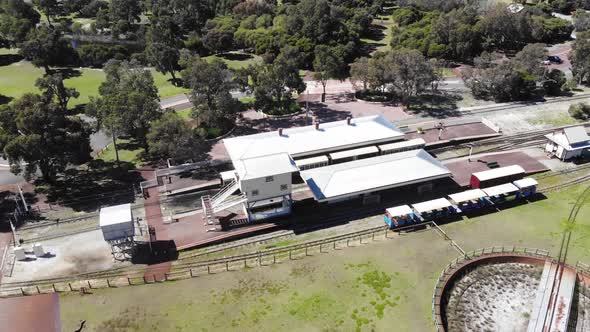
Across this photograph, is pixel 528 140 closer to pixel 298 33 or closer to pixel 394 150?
pixel 394 150

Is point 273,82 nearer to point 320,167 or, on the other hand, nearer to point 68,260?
point 320,167

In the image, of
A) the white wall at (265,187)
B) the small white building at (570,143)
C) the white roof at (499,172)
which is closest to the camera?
the white wall at (265,187)

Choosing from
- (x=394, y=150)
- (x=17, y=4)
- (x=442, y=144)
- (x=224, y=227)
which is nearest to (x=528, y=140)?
(x=442, y=144)

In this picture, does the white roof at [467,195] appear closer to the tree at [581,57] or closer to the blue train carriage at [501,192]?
the blue train carriage at [501,192]

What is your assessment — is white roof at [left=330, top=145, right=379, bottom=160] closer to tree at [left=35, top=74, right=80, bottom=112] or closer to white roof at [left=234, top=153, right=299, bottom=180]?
white roof at [left=234, top=153, right=299, bottom=180]

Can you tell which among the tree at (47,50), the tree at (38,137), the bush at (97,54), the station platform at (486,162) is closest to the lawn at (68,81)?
the bush at (97,54)

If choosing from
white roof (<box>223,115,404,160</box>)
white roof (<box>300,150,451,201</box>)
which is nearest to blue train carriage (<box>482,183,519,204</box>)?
white roof (<box>300,150,451,201</box>)
